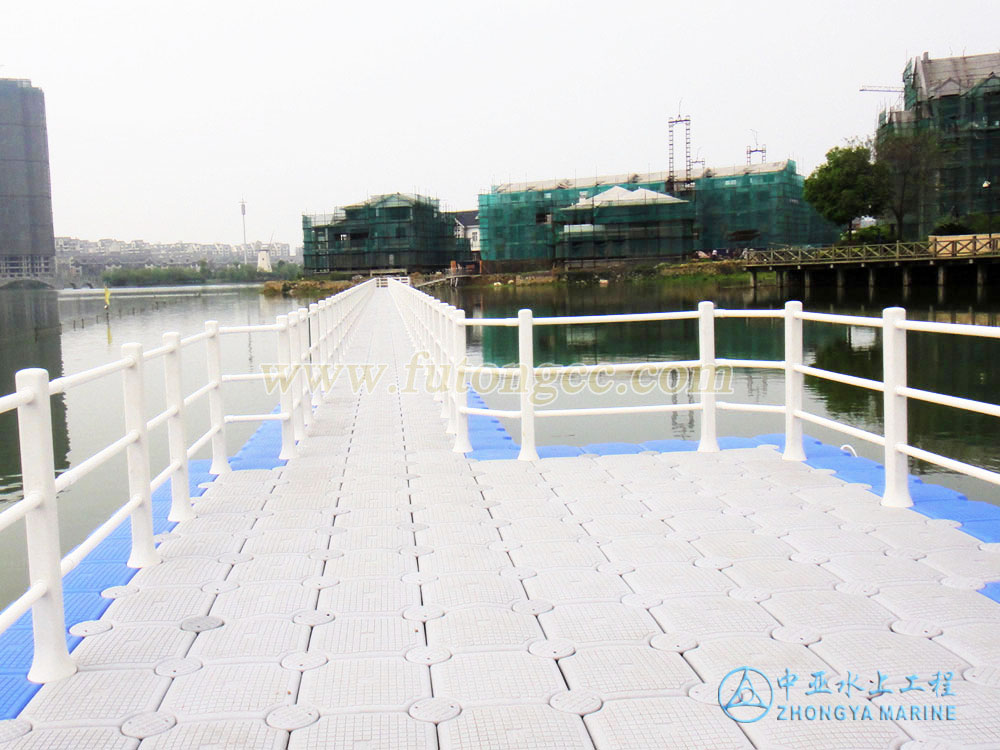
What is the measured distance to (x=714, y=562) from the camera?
4836 mm

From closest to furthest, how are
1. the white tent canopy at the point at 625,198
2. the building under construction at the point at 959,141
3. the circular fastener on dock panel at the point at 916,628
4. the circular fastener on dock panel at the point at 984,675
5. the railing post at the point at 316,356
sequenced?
the circular fastener on dock panel at the point at 984,675, the circular fastener on dock panel at the point at 916,628, the railing post at the point at 316,356, the building under construction at the point at 959,141, the white tent canopy at the point at 625,198

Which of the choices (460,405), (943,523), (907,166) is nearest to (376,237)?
(907,166)

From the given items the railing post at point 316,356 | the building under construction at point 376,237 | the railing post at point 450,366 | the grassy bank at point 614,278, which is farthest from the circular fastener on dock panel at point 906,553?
the building under construction at point 376,237

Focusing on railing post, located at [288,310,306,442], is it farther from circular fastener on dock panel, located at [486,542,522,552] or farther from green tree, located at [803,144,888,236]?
green tree, located at [803,144,888,236]

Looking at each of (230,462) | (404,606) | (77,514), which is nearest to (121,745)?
(404,606)

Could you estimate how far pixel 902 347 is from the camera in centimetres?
568

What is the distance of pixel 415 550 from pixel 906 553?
257 cm

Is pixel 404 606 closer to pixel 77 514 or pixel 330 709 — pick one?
pixel 330 709

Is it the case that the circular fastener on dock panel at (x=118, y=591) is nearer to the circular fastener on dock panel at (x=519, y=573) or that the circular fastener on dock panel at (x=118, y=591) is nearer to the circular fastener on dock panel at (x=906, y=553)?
the circular fastener on dock panel at (x=519, y=573)

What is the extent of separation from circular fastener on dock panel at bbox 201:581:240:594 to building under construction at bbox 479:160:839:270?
9603 centimetres

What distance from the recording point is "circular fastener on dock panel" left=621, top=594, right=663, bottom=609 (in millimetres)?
4250

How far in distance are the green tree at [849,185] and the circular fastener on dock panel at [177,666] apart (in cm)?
7362

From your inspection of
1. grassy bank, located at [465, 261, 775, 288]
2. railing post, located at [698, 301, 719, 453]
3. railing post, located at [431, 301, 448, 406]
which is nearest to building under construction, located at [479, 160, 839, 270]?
grassy bank, located at [465, 261, 775, 288]

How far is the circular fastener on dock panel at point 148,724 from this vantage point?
3145mm
